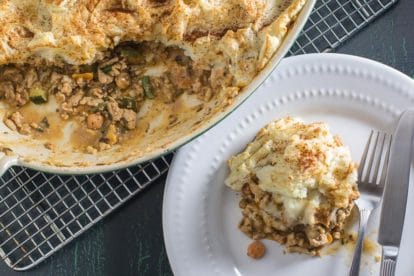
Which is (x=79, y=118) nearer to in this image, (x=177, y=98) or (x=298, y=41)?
(x=177, y=98)

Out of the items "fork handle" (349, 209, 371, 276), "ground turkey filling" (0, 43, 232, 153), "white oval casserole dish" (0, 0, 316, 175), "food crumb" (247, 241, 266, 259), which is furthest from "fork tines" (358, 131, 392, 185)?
"ground turkey filling" (0, 43, 232, 153)

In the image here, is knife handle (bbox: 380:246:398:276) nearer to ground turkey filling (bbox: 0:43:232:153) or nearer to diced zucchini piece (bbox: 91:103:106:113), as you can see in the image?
ground turkey filling (bbox: 0:43:232:153)

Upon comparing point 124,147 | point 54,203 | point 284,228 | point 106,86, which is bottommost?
point 54,203

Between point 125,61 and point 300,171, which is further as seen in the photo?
point 125,61

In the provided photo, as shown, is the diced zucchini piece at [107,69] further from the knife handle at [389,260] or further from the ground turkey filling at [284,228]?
the knife handle at [389,260]

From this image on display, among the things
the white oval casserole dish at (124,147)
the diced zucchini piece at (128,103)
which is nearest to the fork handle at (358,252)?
the white oval casserole dish at (124,147)

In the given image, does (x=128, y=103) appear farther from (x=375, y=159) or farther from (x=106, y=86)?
(x=375, y=159)

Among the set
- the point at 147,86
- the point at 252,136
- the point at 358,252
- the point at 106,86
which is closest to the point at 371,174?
the point at 358,252
